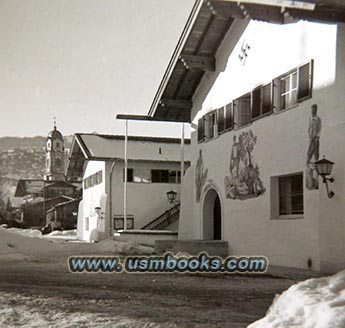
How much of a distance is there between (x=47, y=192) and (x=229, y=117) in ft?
52.3

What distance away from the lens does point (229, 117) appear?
12.1 meters

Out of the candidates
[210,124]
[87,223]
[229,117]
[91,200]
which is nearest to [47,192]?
[91,200]

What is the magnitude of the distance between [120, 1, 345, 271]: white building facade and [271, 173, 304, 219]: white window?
18 millimetres

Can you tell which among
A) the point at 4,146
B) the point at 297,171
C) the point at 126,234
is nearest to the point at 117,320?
the point at 297,171

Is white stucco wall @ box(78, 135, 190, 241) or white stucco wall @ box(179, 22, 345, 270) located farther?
white stucco wall @ box(78, 135, 190, 241)

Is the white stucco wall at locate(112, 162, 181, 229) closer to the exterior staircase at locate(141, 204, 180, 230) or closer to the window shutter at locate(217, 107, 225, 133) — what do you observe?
the exterior staircase at locate(141, 204, 180, 230)

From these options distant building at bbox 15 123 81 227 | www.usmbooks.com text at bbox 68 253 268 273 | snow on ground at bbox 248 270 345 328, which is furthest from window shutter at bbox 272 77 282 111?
distant building at bbox 15 123 81 227

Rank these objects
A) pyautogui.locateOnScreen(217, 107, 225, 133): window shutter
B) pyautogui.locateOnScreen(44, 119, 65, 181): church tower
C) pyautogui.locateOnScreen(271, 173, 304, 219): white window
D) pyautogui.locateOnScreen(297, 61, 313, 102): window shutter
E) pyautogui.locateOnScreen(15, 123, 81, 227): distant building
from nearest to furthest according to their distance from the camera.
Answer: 1. pyautogui.locateOnScreen(297, 61, 313, 102): window shutter
2. pyautogui.locateOnScreen(271, 173, 304, 219): white window
3. pyautogui.locateOnScreen(217, 107, 225, 133): window shutter
4. pyautogui.locateOnScreen(44, 119, 65, 181): church tower
5. pyautogui.locateOnScreen(15, 123, 81, 227): distant building

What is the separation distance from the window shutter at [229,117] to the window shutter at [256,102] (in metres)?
1.06

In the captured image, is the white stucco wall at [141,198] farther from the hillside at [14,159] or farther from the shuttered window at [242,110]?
the shuttered window at [242,110]

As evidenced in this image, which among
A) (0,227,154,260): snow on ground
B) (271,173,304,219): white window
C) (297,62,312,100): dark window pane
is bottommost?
(0,227,154,260): snow on ground

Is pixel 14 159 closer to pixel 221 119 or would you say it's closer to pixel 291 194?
pixel 221 119

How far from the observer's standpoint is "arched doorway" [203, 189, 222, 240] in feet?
44.8

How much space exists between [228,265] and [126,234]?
26.9 feet
